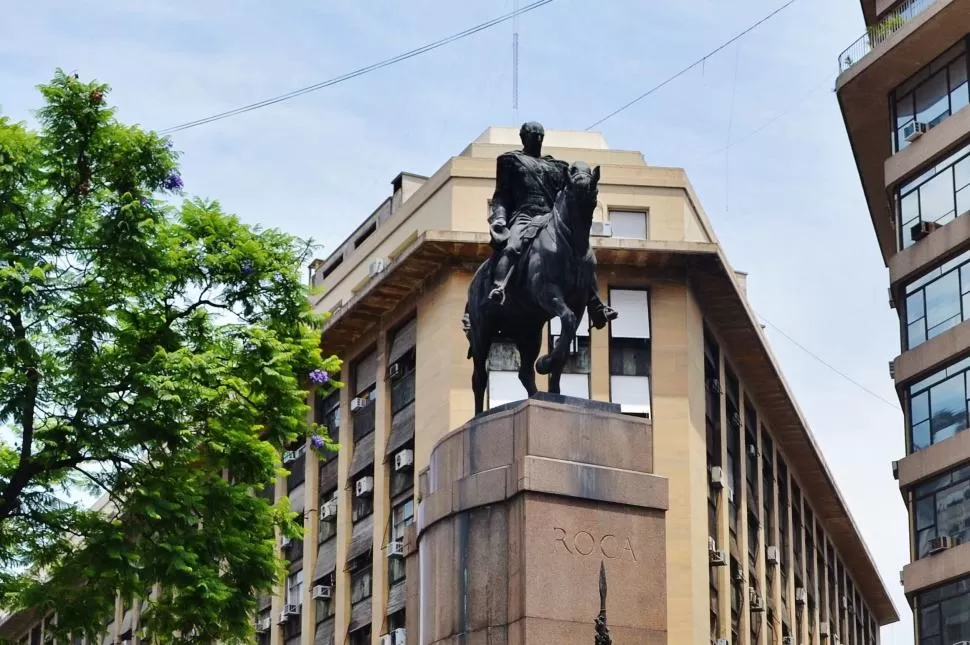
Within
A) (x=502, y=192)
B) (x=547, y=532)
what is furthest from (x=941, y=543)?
(x=547, y=532)

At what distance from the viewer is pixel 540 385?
4897cm

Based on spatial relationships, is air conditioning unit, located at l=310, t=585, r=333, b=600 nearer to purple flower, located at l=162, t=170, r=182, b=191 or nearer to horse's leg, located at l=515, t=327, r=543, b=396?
purple flower, located at l=162, t=170, r=182, b=191

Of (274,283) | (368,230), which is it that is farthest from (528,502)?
(368,230)

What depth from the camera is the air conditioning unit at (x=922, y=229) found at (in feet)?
147

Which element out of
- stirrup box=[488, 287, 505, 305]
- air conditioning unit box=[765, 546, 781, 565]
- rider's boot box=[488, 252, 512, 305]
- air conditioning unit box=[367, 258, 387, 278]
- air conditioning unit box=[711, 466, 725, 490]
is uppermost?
air conditioning unit box=[367, 258, 387, 278]

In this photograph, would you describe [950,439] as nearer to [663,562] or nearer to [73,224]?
[73,224]

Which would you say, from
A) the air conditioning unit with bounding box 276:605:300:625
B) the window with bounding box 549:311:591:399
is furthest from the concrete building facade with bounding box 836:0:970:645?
the air conditioning unit with bounding box 276:605:300:625

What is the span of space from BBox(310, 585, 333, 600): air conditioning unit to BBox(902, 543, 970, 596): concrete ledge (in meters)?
17.7

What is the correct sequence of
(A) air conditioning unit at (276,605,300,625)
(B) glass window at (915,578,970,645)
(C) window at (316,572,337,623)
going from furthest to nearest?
(A) air conditioning unit at (276,605,300,625)
(C) window at (316,572,337,623)
(B) glass window at (915,578,970,645)

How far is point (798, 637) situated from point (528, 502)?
47.1 metres

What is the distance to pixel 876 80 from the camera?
155 feet

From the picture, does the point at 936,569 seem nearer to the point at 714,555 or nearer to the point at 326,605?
the point at 714,555

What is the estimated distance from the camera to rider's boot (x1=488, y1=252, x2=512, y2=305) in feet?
64.9

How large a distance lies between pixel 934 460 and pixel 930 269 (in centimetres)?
477
